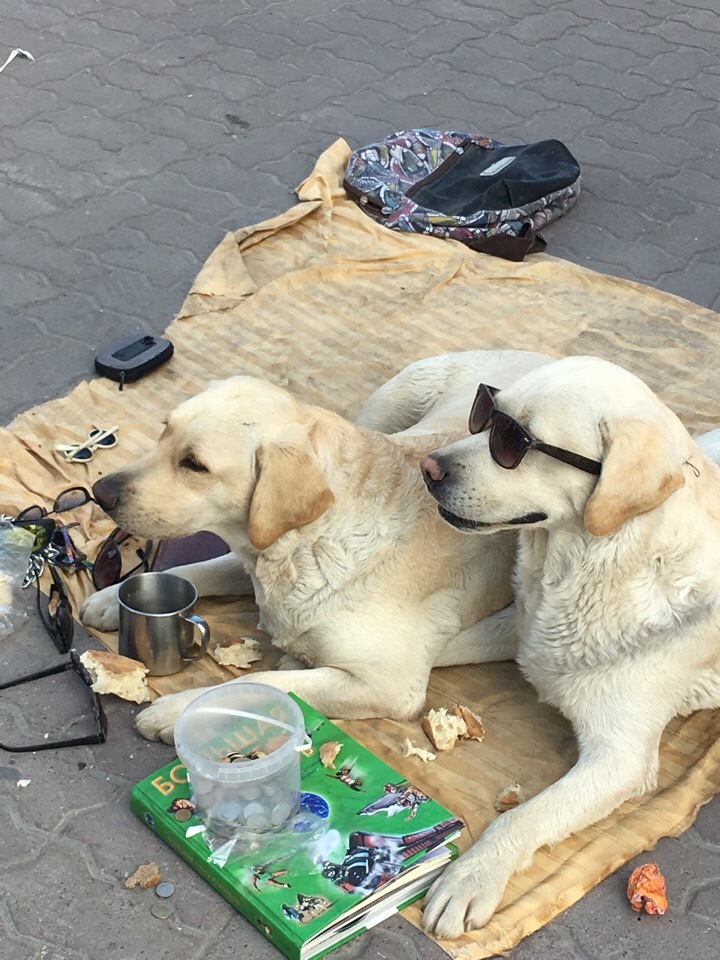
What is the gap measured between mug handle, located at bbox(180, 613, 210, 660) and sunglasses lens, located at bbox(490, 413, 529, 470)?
1332mm

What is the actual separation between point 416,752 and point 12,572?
183 centimetres

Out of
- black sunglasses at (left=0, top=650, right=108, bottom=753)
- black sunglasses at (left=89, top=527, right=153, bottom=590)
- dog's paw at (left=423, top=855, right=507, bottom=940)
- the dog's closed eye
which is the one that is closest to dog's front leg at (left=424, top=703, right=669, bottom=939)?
dog's paw at (left=423, top=855, right=507, bottom=940)

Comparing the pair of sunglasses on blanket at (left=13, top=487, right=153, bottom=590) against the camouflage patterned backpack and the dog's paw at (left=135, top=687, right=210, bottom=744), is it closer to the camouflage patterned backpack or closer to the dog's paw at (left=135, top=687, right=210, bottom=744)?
the dog's paw at (left=135, top=687, right=210, bottom=744)

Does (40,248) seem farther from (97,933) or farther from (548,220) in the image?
(97,933)

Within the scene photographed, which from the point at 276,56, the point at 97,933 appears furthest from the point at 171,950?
the point at 276,56

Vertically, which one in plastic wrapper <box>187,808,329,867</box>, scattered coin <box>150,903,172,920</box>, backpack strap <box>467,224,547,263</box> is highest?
backpack strap <box>467,224,547,263</box>

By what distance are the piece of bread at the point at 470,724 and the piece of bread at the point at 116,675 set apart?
3.73 ft

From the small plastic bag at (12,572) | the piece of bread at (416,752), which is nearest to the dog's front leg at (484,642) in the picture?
the piece of bread at (416,752)

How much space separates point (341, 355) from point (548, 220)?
6.71 ft

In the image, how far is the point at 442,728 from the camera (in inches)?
161

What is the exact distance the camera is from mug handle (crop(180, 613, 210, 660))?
419 centimetres

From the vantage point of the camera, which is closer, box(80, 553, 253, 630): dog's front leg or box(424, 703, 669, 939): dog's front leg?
box(424, 703, 669, 939): dog's front leg

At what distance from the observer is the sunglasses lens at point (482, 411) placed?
11.9 ft

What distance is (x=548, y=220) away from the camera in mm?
7523
